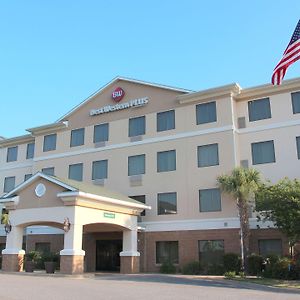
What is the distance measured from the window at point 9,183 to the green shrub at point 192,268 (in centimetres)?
2074

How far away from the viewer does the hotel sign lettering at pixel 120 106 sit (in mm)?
34309

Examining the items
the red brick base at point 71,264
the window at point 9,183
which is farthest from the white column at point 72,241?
the window at point 9,183

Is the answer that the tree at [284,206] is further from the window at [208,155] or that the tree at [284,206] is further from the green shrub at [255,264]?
the window at [208,155]

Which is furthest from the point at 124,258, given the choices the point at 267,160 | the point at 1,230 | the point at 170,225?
the point at 1,230

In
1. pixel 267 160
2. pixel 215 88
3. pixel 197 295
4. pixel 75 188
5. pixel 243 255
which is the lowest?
pixel 197 295

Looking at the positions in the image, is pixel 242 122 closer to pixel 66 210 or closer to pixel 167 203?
pixel 167 203

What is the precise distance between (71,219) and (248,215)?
11.3 m

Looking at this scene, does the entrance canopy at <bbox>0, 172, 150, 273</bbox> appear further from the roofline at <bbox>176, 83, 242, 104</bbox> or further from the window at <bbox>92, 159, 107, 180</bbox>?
the roofline at <bbox>176, 83, 242, 104</bbox>

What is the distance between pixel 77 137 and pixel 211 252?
15.3 m

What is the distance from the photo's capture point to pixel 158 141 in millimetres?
33031

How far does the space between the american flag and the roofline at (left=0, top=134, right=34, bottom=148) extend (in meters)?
28.7

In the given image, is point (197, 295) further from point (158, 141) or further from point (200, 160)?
point (158, 141)

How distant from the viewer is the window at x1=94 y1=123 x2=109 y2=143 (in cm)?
3569

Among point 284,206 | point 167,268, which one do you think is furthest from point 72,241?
point 284,206
